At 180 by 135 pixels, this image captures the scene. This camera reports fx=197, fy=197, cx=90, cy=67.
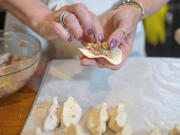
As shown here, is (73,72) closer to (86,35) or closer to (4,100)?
(86,35)

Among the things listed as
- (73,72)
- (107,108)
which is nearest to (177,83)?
(107,108)

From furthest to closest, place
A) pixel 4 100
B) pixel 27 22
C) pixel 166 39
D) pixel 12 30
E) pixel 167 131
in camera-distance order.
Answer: pixel 166 39
pixel 12 30
pixel 27 22
pixel 4 100
pixel 167 131

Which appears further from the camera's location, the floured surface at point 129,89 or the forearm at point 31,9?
the forearm at point 31,9

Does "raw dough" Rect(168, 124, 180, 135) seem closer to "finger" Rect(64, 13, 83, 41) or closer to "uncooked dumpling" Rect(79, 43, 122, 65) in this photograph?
"uncooked dumpling" Rect(79, 43, 122, 65)

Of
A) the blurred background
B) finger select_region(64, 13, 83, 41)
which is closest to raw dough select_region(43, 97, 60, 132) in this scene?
finger select_region(64, 13, 83, 41)

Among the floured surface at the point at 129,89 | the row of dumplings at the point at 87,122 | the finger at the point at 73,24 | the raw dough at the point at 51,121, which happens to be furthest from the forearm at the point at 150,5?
the raw dough at the point at 51,121

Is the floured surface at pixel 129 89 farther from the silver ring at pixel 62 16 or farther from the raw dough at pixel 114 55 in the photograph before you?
the silver ring at pixel 62 16
